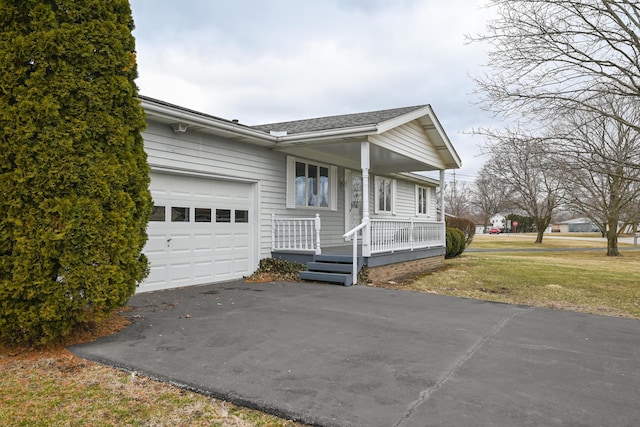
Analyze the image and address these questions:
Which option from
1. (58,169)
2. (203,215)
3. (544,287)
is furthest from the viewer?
(544,287)

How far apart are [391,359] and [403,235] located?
6949 millimetres

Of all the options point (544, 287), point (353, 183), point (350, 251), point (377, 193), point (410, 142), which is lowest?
point (544, 287)

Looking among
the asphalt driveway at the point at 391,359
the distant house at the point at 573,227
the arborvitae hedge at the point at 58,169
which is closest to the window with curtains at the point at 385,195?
the asphalt driveway at the point at 391,359

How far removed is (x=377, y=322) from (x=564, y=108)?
5.93m

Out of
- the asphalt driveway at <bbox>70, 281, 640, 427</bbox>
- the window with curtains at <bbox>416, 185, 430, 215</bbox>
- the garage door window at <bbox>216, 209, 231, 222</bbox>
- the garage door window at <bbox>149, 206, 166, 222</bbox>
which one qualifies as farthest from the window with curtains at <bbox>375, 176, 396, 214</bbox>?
the garage door window at <bbox>149, 206, 166, 222</bbox>

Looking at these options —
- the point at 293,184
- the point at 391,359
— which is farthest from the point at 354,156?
the point at 391,359

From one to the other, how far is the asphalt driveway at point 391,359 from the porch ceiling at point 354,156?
447 centimetres

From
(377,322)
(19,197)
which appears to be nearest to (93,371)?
(19,197)

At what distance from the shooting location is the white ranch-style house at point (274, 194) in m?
7.73

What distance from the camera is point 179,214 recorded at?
7.99 meters

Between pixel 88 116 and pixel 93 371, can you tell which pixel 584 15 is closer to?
pixel 88 116

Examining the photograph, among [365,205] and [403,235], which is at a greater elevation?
[365,205]

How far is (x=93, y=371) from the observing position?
3.63 metres

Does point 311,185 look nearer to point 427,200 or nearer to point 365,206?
point 365,206
